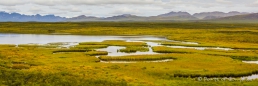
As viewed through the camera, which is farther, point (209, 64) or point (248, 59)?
point (248, 59)

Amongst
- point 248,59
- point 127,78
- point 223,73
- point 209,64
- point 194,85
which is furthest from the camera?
point 248,59

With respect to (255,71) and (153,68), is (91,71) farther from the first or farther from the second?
(255,71)

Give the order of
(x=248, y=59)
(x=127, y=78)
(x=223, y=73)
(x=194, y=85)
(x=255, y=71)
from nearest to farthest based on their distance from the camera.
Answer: (x=194, y=85) → (x=127, y=78) → (x=223, y=73) → (x=255, y=71) → (x=248, y=59)

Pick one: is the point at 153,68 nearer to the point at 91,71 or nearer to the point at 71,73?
the point at 91,71

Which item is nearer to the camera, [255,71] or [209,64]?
[255,71]

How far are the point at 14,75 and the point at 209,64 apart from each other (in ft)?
91.6

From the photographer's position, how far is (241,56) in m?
58.0

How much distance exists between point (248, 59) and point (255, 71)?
14.2 meters

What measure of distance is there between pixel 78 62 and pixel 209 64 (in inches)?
788

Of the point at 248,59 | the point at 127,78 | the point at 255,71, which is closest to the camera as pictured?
the point at 127,78

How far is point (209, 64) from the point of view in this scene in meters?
46.8

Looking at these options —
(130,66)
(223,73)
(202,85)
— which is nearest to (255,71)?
(223,73)

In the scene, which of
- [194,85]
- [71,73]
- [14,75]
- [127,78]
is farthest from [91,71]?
[194,85]

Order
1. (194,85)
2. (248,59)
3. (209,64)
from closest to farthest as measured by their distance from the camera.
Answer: (194,85)
(209,64)
(248,59)
